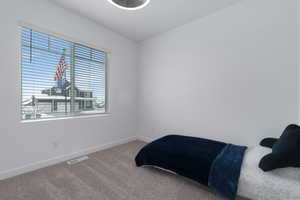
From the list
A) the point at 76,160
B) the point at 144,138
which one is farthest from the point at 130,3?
the point at 144,138

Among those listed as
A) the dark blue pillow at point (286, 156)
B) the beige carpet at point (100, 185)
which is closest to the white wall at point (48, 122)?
the beige carpet at point (100, 185)

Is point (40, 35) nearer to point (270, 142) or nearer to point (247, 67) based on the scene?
point (247, 67)

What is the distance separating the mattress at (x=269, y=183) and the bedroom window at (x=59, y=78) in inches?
113

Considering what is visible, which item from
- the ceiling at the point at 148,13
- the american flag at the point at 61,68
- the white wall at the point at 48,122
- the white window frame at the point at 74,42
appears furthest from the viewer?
the american flag at the point at 61,68

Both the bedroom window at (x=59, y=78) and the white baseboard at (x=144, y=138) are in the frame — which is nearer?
the bedroom window at (x=59, y=78)

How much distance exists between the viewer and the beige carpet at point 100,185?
5.29 ft

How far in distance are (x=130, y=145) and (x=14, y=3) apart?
3247 mm

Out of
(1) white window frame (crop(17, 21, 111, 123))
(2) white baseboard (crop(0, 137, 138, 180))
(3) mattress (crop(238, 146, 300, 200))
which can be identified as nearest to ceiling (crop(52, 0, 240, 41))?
(1) white window frame (crop(17, 21, 111, 123))

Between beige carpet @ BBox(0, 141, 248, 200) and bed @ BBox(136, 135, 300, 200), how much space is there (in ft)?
0.56

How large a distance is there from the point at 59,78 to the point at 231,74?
3131 millimetres

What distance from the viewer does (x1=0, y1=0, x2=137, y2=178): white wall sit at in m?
1.91

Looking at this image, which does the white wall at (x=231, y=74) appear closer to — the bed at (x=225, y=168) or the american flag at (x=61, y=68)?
the bed at (x=225, y=168)

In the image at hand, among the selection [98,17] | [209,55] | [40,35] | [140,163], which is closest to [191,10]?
[209,55]

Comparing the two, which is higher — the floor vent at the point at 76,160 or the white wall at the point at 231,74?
the white wall at the point at 231,74
